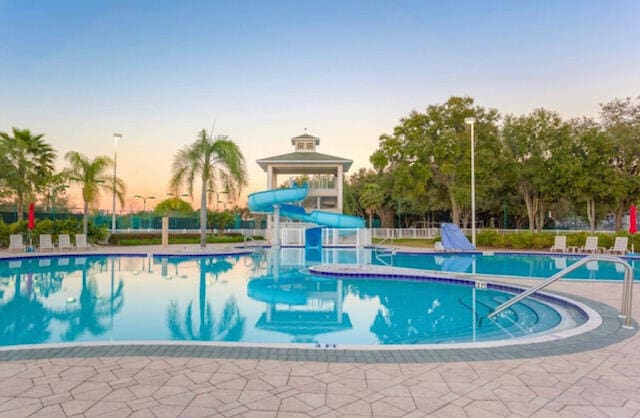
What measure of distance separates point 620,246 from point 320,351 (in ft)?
67.9

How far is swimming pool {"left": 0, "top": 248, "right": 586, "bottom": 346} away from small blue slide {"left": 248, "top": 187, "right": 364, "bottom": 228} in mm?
6077

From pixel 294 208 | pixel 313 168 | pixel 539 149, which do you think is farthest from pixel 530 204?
pixel 294 208

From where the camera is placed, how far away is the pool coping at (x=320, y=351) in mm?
4219

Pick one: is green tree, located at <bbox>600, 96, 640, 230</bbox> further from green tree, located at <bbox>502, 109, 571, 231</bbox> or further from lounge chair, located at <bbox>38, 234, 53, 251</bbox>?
lounge chair, located at <bbox>38, 234, 53, 251</bbox>

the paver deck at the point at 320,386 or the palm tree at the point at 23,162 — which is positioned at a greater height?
the palm tree at the point at 23,162

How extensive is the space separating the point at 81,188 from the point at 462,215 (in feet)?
106

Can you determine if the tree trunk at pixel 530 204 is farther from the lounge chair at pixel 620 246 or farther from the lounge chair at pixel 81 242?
the lounge chair at pixel 81 242

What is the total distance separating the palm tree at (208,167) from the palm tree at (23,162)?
827 centimetres

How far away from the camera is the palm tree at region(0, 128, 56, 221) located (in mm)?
20656

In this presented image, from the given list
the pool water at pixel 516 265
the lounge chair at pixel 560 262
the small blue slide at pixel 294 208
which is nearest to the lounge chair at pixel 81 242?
the small blue slide at pixel 294 208

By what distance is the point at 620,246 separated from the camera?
1922 cm

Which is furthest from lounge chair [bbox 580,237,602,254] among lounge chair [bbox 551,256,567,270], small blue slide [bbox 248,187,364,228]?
small blue slide [bbox 248,187,364,228]

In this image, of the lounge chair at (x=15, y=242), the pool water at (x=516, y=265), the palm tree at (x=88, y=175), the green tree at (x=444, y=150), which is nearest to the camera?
the pool water at (x=516, y=265)

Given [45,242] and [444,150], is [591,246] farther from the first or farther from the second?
[45,242]
